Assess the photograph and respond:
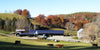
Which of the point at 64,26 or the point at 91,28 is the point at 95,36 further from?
the point at 64,26

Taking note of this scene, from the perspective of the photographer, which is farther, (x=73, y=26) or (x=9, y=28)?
(x=73, y=26)

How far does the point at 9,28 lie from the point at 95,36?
7261cm

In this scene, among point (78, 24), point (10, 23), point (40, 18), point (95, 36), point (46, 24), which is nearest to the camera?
point (95, 36)

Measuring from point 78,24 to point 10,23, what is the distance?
6825cm

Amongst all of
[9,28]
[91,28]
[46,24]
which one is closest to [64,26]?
[46,24]

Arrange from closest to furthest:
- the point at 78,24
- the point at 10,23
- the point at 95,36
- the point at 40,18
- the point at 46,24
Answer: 1. the point at 95,36
2. the point at 10,23
3. the point at 78,24
4. the point at 46,24
5. the point at 40,18

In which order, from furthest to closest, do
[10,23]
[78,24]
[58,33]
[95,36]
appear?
[78,24], [10,23], [58,33], [95,36]

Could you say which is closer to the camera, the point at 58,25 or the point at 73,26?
the point at 73,26

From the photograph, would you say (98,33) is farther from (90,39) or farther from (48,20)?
(48,20)

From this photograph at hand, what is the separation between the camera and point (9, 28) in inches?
4692

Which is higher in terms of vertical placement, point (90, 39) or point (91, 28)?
point (91, 28)

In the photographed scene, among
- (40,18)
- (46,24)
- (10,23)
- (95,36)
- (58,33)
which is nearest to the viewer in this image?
(95,36)

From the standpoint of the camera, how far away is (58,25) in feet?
605

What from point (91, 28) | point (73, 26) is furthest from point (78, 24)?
point (91, 28)
